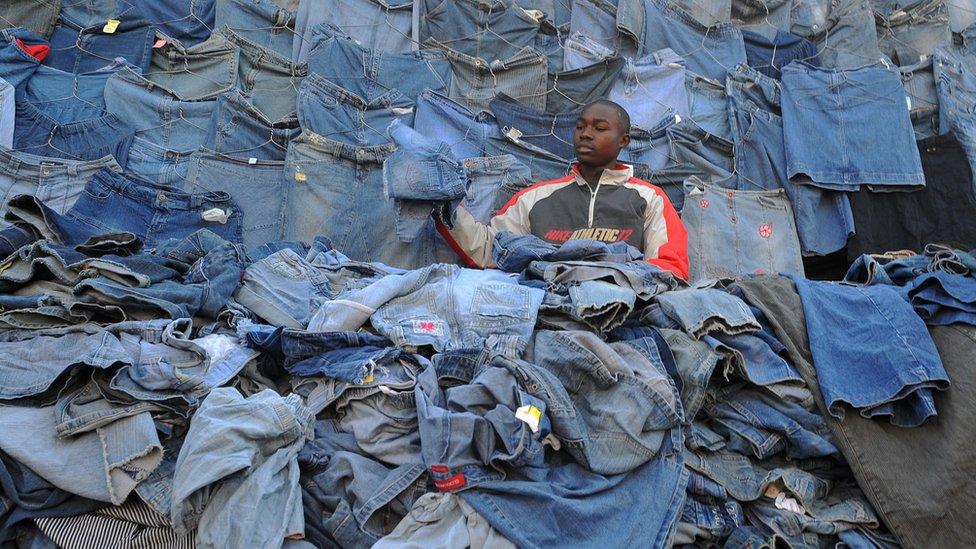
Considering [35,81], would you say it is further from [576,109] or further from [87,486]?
[87,486]

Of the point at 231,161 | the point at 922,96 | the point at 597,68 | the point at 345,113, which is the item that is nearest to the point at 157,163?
the point at 231,161

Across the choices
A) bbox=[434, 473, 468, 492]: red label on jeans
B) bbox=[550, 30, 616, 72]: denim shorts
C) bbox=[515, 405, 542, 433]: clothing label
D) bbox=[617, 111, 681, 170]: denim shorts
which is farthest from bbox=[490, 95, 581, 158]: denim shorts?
bbox=[434, 473, 468, 492]: red label on jeans

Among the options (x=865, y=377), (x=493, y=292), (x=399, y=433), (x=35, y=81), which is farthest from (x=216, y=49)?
(x=865, y=377)

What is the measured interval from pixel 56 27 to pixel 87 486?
3749 mm

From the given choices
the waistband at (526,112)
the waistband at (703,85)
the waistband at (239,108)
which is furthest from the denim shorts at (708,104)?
the waistband at (239,108)

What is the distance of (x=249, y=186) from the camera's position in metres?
4.30

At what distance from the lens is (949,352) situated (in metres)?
2.62

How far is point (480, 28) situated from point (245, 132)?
5.14ft

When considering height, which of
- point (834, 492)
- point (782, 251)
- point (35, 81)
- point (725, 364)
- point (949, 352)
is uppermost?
point (949, 352)

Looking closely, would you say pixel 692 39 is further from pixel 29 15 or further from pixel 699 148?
pixel 29 15

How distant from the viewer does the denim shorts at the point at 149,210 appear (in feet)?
12.5

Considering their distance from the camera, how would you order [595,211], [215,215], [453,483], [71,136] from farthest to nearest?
[71,136] < [215,215] < [595,211] < [453,483]

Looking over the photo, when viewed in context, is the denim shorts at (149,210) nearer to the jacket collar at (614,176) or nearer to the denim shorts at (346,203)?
the denim shorts at (346,203)

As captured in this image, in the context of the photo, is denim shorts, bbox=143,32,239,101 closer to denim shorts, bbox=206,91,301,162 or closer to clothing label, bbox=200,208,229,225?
denim shorts, bbox=206,91,301,162
